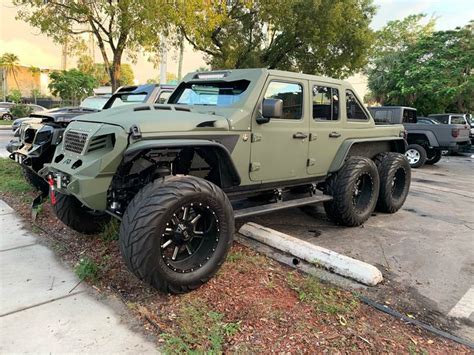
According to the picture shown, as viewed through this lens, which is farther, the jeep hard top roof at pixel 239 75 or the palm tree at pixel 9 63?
the palm tree at pixel 9 63

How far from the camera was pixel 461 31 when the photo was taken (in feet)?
73.9

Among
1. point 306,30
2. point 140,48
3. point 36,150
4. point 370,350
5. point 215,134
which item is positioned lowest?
point 370,350

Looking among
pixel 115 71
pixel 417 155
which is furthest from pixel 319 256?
pixel 115 71

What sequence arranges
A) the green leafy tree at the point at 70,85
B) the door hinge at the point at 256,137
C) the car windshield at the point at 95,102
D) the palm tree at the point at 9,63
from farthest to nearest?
the palm tree at the point at 9,63 < the green leafy tree at the point at 70,85 < the car windshield at the point at 95,102 < the door hinge at the point at 256,137

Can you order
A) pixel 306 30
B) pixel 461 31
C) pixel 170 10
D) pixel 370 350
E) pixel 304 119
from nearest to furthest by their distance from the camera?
pixel 370 350
pixel 304 119
pixel 170 10
pixel 306 30
pixel 461 31

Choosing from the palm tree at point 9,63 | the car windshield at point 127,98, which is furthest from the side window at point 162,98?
the palm tree at point 9,63

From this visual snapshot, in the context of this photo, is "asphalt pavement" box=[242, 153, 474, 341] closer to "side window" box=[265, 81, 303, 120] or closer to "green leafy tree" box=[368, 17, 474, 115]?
"side window" box=[265, 81, 303, 120]

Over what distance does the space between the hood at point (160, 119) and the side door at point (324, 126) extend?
145 cm

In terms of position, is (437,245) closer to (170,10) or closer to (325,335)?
(325,335)

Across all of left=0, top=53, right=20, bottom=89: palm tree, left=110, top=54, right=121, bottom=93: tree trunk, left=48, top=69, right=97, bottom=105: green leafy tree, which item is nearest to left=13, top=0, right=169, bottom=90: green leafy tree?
left=110, top=54, right=121, bottom=93: tree trunk

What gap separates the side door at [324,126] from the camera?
4777 mm

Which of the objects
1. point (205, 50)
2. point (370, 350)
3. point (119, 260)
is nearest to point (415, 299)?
point (370, 350)

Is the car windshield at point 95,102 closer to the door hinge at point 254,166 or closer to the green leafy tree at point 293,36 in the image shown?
the door hinge at point 254,166

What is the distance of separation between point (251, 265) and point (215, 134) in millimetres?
1365
